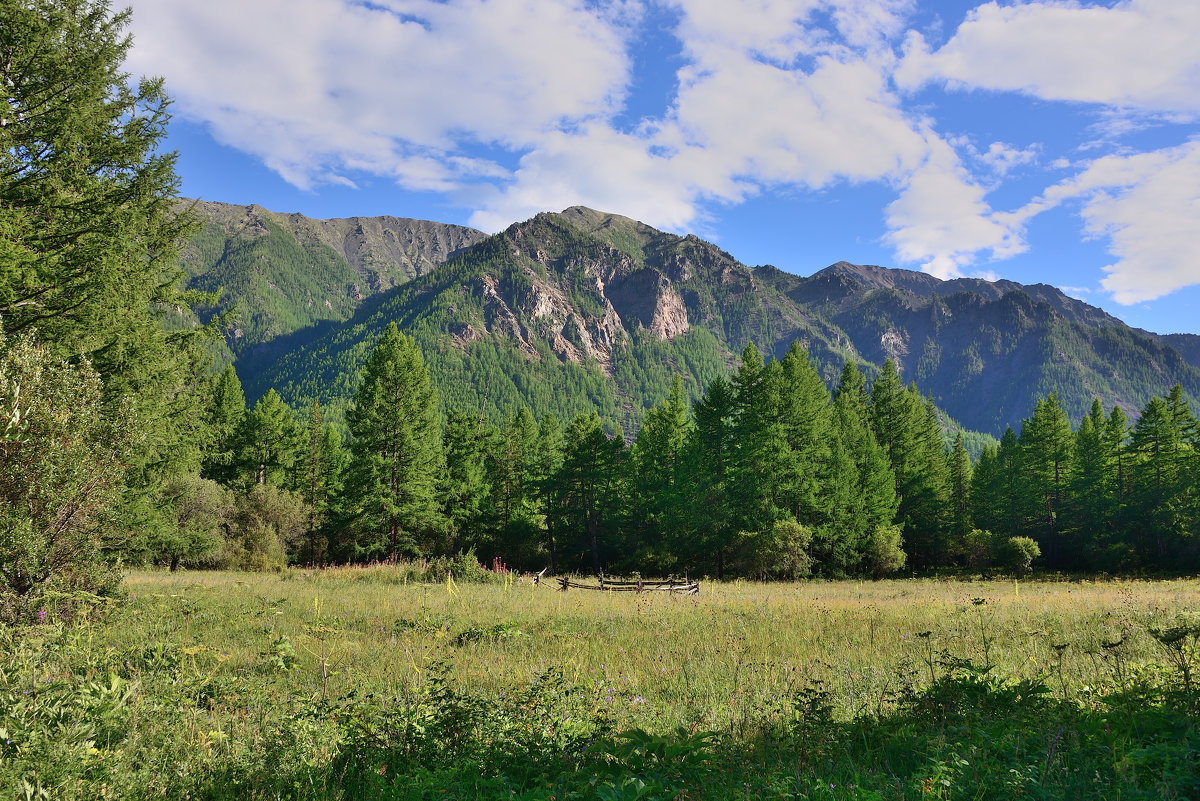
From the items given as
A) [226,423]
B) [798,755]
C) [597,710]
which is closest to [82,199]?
[597,710]

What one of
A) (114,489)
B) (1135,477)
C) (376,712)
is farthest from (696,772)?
(1135,477)

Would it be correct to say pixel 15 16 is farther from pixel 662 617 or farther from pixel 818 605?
pixel 818 605

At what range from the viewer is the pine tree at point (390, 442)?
91.7 feet

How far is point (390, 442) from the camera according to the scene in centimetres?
2834

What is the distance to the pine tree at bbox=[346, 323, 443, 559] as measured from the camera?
28.0 meters

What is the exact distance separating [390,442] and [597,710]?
25.6m

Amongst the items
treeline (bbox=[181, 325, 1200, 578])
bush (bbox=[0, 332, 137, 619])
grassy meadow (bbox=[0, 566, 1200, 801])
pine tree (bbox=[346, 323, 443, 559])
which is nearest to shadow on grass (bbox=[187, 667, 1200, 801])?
grassy meadow (bbox=[0, 566, 1200, 801])

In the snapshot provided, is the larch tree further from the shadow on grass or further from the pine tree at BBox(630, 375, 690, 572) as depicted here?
the pine tree at BBox(630, 375, 690, 572)

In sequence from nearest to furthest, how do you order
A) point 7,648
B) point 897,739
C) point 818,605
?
1. point 897,739
2. point 7,648
3. point 818,605

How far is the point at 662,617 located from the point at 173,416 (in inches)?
543

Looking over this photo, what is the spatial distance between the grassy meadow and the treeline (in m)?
17.8

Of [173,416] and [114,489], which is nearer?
[114,489]

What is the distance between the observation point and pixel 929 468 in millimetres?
37031

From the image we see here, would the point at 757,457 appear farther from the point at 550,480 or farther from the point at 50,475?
the point at 50,475
